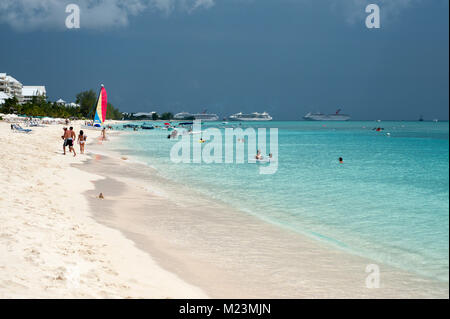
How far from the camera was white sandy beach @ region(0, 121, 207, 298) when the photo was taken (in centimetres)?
622

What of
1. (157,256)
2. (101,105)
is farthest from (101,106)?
(157,256)

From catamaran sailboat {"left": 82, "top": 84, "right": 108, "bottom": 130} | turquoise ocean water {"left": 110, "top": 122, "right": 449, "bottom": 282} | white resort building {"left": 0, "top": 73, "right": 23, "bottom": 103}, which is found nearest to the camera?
turquoise ocean water {"left": 110, "top": 122, "right": 449, "bottom": 282}

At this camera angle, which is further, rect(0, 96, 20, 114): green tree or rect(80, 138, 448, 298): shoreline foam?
rect(0, 96, 20, 114): green tree

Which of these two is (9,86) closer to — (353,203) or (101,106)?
(101,106)

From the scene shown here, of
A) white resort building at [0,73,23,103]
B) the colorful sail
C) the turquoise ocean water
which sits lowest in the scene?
the turquoise ocean water

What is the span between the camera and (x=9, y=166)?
56.6ft

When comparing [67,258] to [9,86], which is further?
[9,86]

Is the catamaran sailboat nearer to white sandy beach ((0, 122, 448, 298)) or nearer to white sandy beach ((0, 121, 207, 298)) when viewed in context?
→ white sandy beach ((0, 122, 448, 298))

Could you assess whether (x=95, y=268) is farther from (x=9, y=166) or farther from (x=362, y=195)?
(x=362, y=195)

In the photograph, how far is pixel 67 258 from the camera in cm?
750

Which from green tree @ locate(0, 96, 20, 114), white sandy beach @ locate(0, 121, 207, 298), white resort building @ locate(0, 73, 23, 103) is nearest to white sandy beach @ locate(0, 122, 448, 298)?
white sandy beach @ locate(0, 121, 207, 298)

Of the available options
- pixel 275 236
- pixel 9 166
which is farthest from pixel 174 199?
pixel 9 166

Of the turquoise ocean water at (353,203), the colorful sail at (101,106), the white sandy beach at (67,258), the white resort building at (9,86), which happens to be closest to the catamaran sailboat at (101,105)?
the colorful sail at (101,106)
